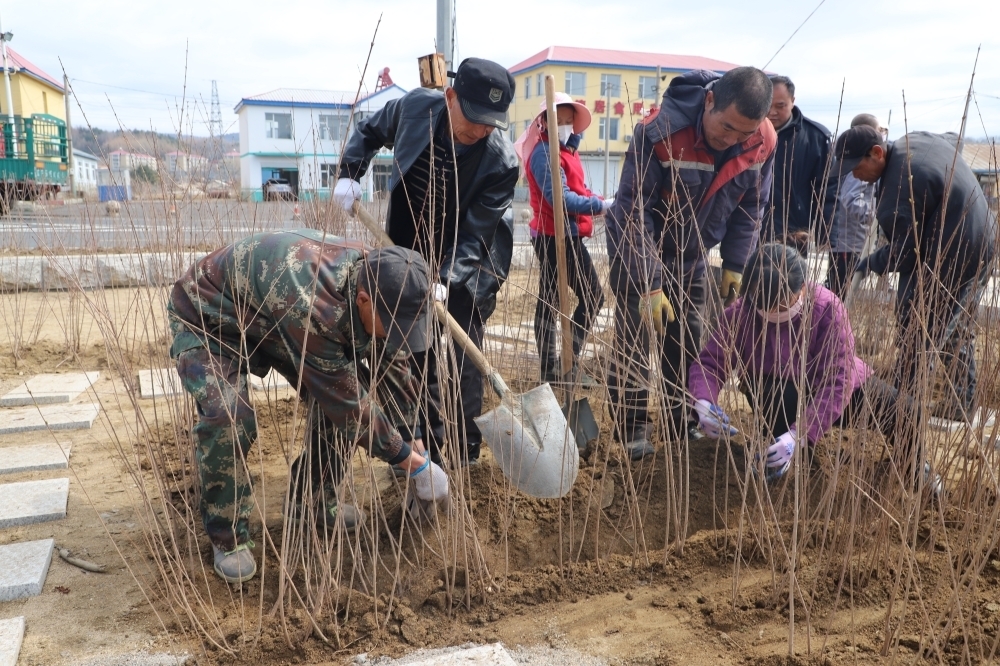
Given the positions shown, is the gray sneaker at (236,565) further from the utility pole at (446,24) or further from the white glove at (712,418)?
the utility pole at (446,24)

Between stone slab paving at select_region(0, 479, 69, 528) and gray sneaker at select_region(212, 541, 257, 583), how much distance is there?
0.75 metres

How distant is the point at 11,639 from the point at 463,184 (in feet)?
6.36

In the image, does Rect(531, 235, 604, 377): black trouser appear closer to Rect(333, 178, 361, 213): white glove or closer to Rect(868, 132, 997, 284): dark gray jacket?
Rect(333, 178, 361, 213): white glove

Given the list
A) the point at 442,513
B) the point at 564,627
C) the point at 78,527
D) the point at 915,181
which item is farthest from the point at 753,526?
the point at 78,527

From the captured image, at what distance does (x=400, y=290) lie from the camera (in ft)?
5.78

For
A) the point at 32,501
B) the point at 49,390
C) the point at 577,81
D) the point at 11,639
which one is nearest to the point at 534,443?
the point at 11,639

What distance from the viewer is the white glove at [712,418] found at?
224 cm

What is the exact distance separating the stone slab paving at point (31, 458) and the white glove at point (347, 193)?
1.43 meters

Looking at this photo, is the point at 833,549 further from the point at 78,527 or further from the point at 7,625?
the point at 78,527

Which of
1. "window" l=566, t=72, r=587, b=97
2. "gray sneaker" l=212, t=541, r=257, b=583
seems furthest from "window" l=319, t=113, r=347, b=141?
"window" l=566, t=72, r=587, b=97

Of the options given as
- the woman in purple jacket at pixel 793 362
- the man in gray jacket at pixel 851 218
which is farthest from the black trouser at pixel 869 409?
the man in gray jacket at pixel 851 218

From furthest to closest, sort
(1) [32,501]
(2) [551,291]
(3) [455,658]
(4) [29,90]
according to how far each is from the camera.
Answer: (4) [29,90] < (2) [551,291] < (1) [32,501] < (3) [455,658]

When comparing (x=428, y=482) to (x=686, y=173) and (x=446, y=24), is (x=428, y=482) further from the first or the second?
(x=446, y=24)

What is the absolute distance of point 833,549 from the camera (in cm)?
198
